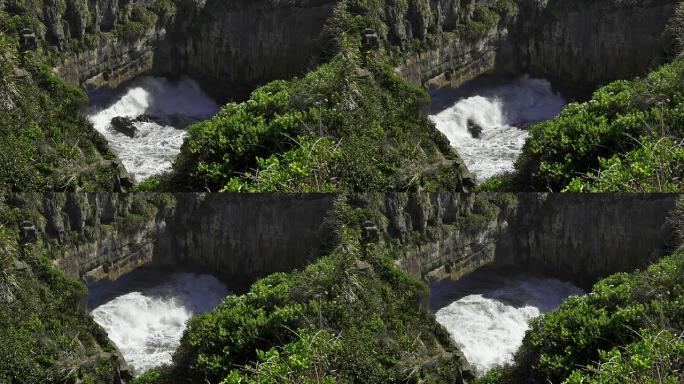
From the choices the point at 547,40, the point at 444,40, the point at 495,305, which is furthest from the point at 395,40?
the point at 495,305

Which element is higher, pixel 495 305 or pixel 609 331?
pixel 609 331

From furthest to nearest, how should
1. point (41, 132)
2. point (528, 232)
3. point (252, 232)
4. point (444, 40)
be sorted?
point (444, 40) < point (41, 132) < point (528, 232) < point (252, 232)

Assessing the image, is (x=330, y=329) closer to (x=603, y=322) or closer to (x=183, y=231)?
(x=183, y=231)

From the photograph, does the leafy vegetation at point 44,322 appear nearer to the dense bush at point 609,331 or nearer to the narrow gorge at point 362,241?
the narrow gorge at point 362,241

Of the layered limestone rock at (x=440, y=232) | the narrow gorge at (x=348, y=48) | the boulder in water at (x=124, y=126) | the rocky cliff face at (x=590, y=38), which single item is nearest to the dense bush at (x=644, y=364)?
the layered limestone rock at (x=440, y=232)

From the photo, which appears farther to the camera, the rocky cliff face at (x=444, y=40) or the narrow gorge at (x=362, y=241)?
the rocky cliff face at (x=444, y=40)
